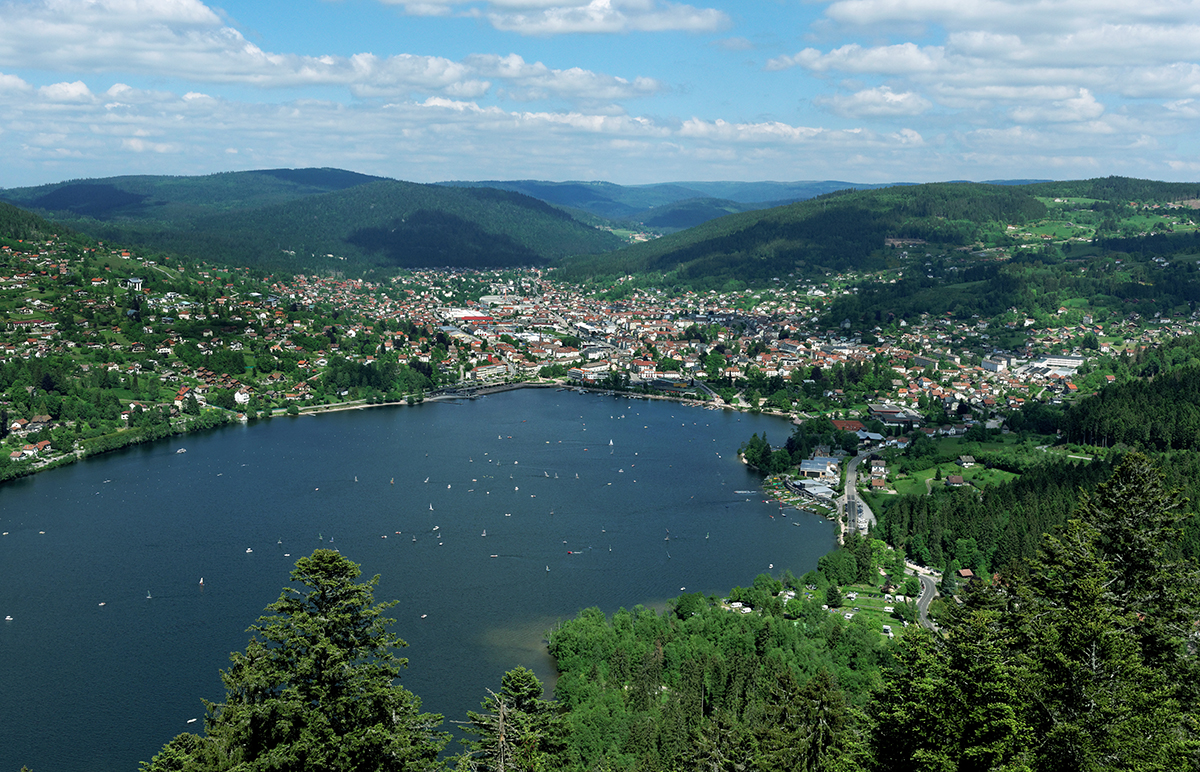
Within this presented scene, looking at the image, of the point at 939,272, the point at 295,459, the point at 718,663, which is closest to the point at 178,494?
the point at 295,459

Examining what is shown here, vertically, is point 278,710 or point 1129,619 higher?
point 1129,619

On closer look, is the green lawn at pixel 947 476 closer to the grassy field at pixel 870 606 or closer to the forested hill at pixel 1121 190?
the grassy field at pixel 870 606

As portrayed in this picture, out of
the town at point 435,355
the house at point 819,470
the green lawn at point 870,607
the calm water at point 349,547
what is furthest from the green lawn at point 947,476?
the green lawn at point 870,607

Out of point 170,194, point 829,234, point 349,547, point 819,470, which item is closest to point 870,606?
point 819,470

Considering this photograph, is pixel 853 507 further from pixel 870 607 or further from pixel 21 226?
pixel 21 226

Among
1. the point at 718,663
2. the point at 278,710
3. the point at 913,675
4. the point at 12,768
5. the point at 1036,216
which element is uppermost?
the point at 1036,216

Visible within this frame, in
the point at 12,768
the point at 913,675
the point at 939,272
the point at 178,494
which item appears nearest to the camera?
the point at 913,675

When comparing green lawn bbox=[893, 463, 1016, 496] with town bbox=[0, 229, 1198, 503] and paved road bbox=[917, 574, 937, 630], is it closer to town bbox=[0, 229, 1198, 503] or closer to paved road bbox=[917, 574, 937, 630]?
town bbox=[0, 229, 1198, 503]

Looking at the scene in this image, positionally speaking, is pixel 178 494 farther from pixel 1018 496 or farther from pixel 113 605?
pixel 1018 496
